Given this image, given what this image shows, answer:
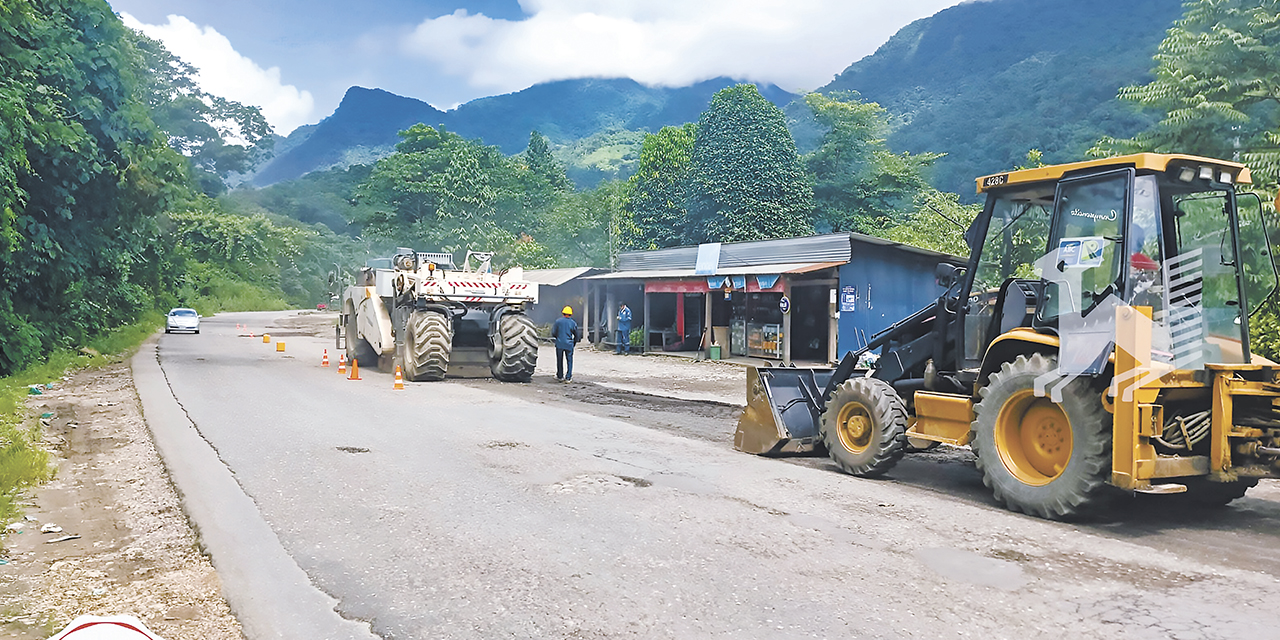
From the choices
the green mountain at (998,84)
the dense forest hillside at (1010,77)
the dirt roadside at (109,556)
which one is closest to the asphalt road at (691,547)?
the dirt roadside at (109,556)

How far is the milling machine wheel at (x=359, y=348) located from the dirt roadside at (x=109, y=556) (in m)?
10.6

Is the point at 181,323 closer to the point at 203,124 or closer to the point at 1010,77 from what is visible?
the point at 203,124

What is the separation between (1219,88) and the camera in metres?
15.5

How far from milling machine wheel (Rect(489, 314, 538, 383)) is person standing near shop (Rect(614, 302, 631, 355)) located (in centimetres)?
893

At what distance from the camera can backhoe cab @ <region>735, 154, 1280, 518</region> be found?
6.24 m

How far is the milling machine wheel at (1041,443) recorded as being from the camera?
6.30 m

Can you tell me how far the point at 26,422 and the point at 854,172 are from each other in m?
49.1

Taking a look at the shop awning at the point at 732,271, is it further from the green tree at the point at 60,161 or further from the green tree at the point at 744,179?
the green tree at the point at 744,179

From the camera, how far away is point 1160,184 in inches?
262

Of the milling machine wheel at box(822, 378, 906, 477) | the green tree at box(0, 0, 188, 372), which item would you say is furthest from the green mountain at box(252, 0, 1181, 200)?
the milling machine wheel at box(822, 378, 906, 477)

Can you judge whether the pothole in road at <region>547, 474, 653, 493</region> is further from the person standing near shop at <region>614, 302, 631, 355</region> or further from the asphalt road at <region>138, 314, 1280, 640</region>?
the person standing near shop at <region>614, 302, 631, 355</region>

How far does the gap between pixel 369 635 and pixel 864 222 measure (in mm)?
49203

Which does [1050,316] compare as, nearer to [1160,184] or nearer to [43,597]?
[1160,184]

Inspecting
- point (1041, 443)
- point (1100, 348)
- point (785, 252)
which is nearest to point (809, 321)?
point (785, 252)
